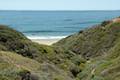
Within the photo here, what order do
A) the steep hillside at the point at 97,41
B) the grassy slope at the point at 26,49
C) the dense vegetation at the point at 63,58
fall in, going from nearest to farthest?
the dense vegetation at the point at 63,58 < the grassy slope at the point at 26,49 < the steep hillside at the point at 97,41

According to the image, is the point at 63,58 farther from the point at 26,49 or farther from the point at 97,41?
the point at 97,41

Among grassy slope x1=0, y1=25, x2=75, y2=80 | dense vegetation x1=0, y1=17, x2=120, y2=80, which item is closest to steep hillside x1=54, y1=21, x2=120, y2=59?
dense vegetation x1=0, y1=17, x2=120, y2=80

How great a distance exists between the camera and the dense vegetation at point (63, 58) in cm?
1959

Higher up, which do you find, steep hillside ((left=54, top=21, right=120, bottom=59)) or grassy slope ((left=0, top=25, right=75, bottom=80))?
grassy slope ((left=0, top=25, right=75, bottom=80))

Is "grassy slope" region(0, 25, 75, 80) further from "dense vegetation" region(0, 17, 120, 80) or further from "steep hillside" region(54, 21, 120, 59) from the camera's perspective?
"steep hillside" region(54, 21, 120, 59)

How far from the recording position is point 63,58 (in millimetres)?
33094

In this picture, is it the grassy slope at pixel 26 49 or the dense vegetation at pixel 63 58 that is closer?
the dense vegetation at pixel 63 58

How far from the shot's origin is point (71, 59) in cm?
3428

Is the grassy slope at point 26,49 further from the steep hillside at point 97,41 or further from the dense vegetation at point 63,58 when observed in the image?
the steep hillside at point 97,41

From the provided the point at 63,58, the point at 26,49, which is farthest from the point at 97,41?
the point at 26,49

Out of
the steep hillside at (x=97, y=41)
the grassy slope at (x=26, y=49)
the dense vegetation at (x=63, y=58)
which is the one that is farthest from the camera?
the steep hillside at (x=97, y=41)

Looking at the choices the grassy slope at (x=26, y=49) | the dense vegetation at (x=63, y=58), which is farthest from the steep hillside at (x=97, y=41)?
the grassy slope at (x=26, y=49)

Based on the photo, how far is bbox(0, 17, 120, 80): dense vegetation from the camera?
1959 cm

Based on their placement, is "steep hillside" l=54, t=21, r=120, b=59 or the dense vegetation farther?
"steep hillside" l=54, t=21, r=120, b=59
